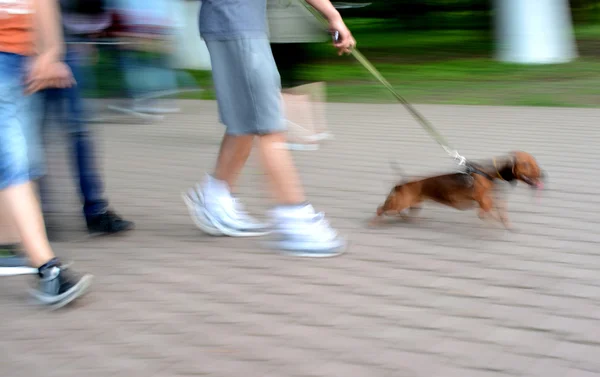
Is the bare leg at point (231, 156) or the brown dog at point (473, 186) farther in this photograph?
the bare leg at point (231, 156)

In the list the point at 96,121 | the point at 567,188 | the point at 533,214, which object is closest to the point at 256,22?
the point at 533,214

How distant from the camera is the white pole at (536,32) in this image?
12.6m

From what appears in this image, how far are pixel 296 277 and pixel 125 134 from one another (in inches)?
200

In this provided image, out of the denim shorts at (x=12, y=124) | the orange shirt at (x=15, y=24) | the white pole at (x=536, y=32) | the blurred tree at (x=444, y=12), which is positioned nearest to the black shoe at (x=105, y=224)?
the denim shorts at (x=12, y=124)

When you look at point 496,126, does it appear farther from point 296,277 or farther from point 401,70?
point 401,70

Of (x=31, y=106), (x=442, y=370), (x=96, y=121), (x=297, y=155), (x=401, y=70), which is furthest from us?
(x=401, y=70)

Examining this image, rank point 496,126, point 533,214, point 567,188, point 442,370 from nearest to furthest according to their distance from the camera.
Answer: point 442,370 < point 533,214 < point 567,188 < point 496,126

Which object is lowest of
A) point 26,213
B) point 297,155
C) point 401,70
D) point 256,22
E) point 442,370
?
point 401,70

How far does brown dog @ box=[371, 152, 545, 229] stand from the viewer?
15.6 feet

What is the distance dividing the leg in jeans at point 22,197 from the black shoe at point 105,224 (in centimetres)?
100

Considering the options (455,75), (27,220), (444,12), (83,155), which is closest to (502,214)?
(83,155)

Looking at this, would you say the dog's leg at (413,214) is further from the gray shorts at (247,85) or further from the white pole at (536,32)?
the white pole at (536,32)

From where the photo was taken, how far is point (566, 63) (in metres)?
12.5

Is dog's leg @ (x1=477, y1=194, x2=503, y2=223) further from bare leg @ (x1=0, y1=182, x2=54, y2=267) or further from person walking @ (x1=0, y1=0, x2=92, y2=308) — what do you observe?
bare leg @ (x1=0, y1=182, x2=54, y2=267)
